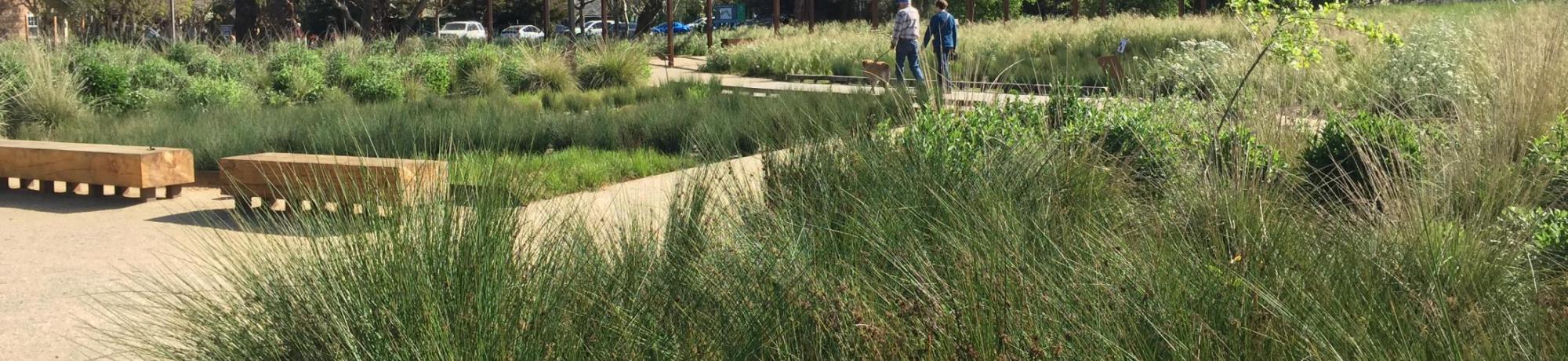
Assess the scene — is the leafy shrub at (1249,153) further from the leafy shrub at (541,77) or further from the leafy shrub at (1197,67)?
the leafy shrub at (541,77)

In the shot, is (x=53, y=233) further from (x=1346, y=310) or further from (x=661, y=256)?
(x=1346, y=310)

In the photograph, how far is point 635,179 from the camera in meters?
8.70

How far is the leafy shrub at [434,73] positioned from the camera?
58.1ft

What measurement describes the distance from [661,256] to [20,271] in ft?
12.2

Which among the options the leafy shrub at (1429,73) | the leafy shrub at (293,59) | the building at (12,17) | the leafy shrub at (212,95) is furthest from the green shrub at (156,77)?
the building at (12,17)

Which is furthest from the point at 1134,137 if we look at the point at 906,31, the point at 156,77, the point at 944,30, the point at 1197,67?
the point at 156,77

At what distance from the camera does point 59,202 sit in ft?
27.5

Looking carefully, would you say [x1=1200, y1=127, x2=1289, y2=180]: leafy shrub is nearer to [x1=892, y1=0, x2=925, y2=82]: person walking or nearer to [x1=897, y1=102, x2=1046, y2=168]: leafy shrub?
[x1=897, y1=102, x2=1046, y2=168]: leafy shrub

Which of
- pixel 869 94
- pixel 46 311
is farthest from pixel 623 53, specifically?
pixel 46 311

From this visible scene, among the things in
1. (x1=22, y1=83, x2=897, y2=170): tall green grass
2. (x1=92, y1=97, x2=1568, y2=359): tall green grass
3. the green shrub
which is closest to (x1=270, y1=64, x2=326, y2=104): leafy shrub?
the green shrub

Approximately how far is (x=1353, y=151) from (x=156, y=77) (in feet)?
44.4

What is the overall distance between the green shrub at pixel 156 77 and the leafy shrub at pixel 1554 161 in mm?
13726

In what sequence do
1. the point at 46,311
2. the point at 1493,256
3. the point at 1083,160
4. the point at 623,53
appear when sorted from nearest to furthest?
the point at 1493,256 → the point at 1083,160 → the point at 46,311 → the point at 623,53

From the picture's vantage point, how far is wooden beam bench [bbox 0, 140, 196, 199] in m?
7.86
